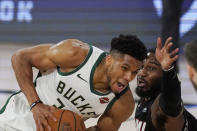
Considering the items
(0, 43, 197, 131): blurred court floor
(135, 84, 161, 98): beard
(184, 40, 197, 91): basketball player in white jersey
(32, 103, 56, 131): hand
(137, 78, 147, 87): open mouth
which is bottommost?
(0, 43, 197, 131): blurred court floor

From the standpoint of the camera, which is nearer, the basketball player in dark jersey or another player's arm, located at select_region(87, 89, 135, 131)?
the basketball player in dark jersey

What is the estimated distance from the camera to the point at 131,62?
322cm

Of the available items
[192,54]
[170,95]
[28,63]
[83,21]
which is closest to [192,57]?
[192,54]

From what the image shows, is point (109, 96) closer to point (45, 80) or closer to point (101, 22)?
point (45, 80)

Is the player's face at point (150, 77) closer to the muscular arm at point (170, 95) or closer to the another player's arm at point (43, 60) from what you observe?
the muscular arm at point (170, 95)

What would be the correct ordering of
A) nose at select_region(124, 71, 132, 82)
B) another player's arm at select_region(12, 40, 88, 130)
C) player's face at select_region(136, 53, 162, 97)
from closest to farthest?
nose at select_region(124, 71, 132, 82)
another player's arm at select_region(12, 40, 88, 130)
player's face at select_region(136, 53, 162, 97)

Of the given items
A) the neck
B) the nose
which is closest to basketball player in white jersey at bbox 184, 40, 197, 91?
the nose

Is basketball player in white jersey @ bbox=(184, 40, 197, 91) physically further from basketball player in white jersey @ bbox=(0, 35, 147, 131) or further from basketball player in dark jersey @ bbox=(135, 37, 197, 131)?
basketball player in white jersey @ bbox=(0, 35, 147, 131)

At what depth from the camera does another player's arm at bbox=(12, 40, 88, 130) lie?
3299 millimetres

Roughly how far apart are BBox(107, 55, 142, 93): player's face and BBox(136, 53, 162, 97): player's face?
39cm

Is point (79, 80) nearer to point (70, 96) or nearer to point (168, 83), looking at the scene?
point (70, 96)

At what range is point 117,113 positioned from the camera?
344cm

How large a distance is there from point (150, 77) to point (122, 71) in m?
0.50

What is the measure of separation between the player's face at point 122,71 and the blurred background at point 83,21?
27.7 feet
